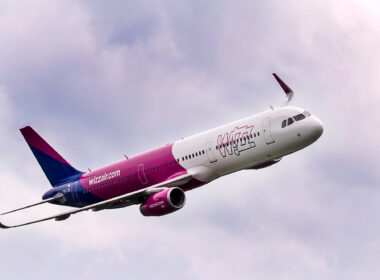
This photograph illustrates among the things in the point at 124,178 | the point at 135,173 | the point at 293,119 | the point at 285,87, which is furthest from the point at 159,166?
the point at 293,119

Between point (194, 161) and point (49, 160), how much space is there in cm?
1717

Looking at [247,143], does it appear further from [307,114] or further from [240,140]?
[307,114]

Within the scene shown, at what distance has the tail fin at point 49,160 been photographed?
238 ft

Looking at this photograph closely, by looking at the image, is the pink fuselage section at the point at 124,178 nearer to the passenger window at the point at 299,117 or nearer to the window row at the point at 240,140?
the window row at the point at 240,140

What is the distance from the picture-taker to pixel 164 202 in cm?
5834

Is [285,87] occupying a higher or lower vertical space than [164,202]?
higher

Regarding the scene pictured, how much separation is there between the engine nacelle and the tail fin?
1367 centimetres

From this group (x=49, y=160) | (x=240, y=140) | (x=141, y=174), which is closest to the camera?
(x=240, y=140)

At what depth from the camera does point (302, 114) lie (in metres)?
57.8

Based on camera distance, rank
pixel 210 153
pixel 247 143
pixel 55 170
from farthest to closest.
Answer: pixel 55 170 < pixel 210 153 < pixel 247 143

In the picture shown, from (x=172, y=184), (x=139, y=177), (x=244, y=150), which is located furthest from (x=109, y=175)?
(x=244, y=150)

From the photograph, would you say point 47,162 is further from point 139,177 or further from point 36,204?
point 139,177

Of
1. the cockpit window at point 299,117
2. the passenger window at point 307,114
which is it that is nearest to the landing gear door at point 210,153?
the cockpit window at point 299,117

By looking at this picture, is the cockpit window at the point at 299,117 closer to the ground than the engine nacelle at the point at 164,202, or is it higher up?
higher up
